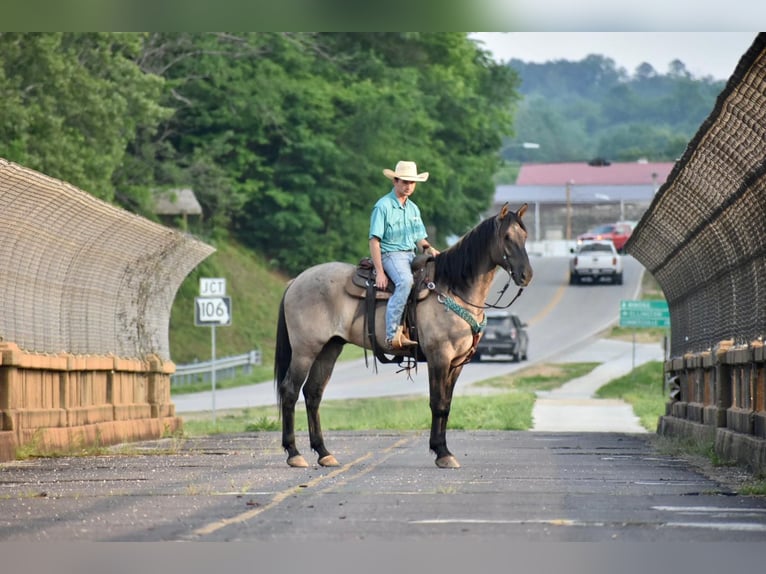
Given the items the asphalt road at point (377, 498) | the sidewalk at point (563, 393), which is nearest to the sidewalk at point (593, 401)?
the sidewalk at point (563, 393)

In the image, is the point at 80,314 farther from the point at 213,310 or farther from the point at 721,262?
the point at 213,310

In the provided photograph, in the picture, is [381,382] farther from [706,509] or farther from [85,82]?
[706,509]

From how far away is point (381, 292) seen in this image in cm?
1873

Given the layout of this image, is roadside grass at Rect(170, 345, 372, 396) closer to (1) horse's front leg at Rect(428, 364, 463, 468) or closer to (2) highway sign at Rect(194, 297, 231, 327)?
(2) highway sign at Rect(194, 297, 231, 327)

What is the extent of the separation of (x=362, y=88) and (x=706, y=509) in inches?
2844

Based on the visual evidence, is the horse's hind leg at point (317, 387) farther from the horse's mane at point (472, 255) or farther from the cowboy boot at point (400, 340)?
the horse's mane at point (472, 255)

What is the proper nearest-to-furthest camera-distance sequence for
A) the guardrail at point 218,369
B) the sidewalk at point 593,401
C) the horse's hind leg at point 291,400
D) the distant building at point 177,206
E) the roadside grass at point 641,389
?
the horse's hind leg at point 291,400 → the sidewalk at point 593,401 → the roadside grass at point 641,389 → the guardrail at point 218,369 → the distant building at point 177,206

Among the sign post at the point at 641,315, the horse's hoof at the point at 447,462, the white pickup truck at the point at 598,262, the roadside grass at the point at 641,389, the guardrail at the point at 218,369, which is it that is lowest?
the horse's hoof at the point at 447,462

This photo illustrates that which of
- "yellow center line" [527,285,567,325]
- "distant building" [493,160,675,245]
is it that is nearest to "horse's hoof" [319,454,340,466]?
"yellow center line" [527,285,567,325]

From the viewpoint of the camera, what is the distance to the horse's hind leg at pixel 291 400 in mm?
19031

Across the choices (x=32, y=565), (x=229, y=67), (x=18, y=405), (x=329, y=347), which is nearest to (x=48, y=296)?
(x=18, y=405)

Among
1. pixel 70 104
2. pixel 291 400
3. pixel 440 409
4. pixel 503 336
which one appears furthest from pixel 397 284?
pixel 503 336

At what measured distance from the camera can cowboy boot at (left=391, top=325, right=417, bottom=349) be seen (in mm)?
18656

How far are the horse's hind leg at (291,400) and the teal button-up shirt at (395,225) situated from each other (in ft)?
4.76
